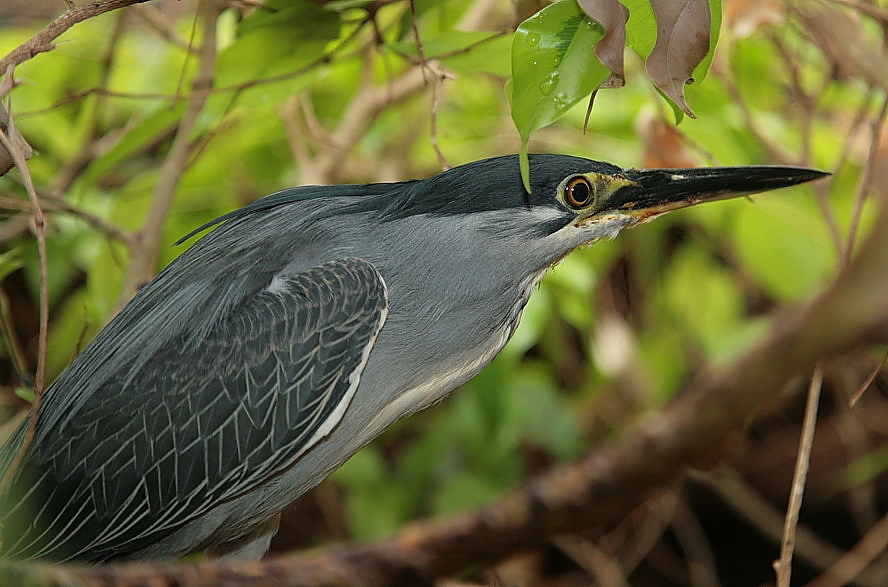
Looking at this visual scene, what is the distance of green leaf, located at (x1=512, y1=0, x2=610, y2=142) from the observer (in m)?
1.04

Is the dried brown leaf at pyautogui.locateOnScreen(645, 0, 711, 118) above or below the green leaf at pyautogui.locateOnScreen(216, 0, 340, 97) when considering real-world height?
below

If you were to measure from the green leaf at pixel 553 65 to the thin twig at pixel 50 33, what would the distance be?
539 mm

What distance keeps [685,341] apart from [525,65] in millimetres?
1806

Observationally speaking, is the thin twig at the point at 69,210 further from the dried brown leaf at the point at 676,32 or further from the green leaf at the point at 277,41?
the dried brown leaf at the point at 676,32

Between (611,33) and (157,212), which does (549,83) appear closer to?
(611,33)

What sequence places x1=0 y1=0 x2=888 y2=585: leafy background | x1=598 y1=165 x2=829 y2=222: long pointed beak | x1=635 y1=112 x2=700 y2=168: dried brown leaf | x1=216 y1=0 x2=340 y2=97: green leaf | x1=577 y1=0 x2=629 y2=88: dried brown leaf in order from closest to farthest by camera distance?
1. x1=577 y1=0 x2=629 y2=88: dried brown leaf
2. x1=598 y1=165 x2=829 y2=222: long pointed beak
3. x1=216 y1=0 x2=340 y2=97: green leaf
4. x1=0 y1=0 x2=888 y2=585: leafy background
5. x1=635 y1=112 x2=700 y2=168: dried brown leaf

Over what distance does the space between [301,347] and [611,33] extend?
0.69 m

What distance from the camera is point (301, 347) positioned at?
1.44 metres

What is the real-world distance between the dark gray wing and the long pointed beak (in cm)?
39

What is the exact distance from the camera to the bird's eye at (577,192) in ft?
4.56

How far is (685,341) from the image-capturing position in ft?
8.96

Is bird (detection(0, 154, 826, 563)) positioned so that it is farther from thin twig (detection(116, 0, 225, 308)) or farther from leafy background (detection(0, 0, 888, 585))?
thin twig (detection(116, 0, 225, 308))

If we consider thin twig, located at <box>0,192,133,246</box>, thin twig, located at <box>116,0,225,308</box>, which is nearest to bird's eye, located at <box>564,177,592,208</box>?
thin twig, located at <box>116,0,225,308</box>

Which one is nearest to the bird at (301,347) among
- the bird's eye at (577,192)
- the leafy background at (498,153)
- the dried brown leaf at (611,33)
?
the bird's eye at (577,192)
